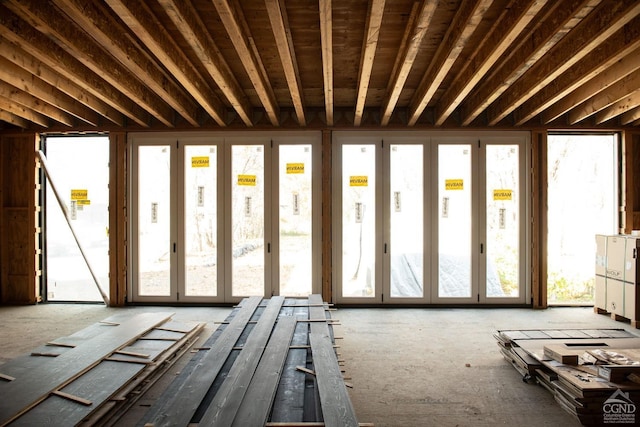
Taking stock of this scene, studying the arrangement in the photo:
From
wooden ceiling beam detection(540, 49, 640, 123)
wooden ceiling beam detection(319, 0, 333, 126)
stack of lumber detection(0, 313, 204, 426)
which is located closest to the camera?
stack of lumber detection(0, 313, 204, 426)

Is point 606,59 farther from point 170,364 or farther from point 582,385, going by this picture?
point 170,364

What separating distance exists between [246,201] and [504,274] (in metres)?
4.17

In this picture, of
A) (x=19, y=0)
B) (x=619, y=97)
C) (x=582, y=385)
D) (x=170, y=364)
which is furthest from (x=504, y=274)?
(x=19, y=0)

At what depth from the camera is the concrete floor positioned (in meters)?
2.57

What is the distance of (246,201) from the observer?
17.9 feet

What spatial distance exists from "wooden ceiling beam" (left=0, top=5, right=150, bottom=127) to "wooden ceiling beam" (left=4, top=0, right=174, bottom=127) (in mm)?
189

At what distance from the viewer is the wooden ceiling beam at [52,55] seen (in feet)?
8.78

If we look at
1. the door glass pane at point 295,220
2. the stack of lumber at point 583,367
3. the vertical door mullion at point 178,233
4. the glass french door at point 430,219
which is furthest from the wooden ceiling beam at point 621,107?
the vertical door mullion at point 178,233

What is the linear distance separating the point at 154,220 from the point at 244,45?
353 centimetres

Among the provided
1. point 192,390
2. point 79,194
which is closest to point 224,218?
point 79,194

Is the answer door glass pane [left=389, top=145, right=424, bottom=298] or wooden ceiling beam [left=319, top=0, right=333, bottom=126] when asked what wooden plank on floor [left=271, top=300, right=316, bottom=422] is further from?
door glass pane [left=389, top=145, right=424, bottom=298]

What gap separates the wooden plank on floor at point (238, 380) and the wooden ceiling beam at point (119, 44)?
2722 millimetres

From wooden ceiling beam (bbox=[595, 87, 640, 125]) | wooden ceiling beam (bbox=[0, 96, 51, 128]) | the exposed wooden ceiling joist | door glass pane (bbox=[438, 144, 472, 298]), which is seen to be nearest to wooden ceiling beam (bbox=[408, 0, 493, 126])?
the exposed wooden ceiling joist

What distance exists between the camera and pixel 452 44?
302cm
